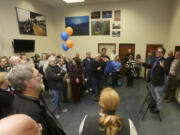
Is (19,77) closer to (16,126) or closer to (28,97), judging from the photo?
(28,97)

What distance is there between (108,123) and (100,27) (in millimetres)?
6611

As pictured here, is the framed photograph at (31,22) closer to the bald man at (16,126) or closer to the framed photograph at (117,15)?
the framed photograph at (117,15)

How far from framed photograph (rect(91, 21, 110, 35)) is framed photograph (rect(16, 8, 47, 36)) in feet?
9.91

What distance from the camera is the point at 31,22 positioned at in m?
5.75

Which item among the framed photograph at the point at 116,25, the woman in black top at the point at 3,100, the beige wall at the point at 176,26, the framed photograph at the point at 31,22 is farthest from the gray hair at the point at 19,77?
the framed photograph at the point at 116,25

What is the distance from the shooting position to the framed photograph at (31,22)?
5.24 meters

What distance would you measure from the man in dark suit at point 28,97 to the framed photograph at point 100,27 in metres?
6.31

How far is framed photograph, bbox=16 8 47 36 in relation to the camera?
5242mm

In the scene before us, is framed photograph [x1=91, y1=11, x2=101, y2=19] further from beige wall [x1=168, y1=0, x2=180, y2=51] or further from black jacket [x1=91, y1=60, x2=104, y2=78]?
black jacket [x1=91, y1=60, x2=104, y2=78]

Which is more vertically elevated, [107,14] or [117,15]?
[107,14]

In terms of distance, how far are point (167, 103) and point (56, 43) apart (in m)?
7.09

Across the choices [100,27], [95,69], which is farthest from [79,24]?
[95,69]

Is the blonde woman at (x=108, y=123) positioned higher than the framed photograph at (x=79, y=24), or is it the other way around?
the framed photograph at (x=79, y=24)

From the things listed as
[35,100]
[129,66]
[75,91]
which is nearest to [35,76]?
[35,100]
